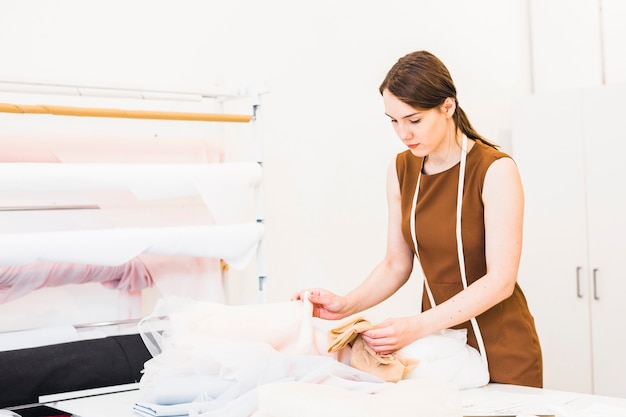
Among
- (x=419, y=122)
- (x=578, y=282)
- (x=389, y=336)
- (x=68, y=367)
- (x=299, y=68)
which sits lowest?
(x=578, y=282)

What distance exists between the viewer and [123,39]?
2.86 meters

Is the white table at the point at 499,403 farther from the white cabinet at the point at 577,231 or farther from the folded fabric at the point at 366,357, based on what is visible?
the white cabinet at the point at 577,231

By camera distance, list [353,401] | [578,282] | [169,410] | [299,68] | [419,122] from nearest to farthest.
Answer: [353,401] → [169,410] → [419,122] → [299,68] → [578,282]

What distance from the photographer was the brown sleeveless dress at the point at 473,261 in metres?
1.99

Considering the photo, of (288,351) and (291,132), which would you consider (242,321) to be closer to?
(288,351)

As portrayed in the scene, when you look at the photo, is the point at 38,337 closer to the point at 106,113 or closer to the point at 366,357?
the point at 106,113

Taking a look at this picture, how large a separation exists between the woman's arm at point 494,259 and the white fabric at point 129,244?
0.84m

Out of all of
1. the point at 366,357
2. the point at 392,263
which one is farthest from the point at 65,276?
the point at 366,357

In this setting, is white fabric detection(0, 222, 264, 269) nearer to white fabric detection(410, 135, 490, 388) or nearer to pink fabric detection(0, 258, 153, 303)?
pink fabric detection(0, 258, 153, 303)

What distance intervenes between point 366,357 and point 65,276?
41.8 inches

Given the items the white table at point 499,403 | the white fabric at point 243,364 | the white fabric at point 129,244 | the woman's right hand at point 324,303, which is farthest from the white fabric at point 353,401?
the white fabric at point 129,244

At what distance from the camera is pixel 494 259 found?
1946 millimetres

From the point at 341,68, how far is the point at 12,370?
196 centimetres

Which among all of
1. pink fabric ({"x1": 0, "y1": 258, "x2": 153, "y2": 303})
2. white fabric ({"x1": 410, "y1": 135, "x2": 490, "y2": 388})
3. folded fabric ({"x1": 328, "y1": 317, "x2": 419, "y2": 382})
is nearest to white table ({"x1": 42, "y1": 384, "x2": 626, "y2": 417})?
white fabric ({"x1": 410, "y1": 135, "x2": 490, "y2": 388})
